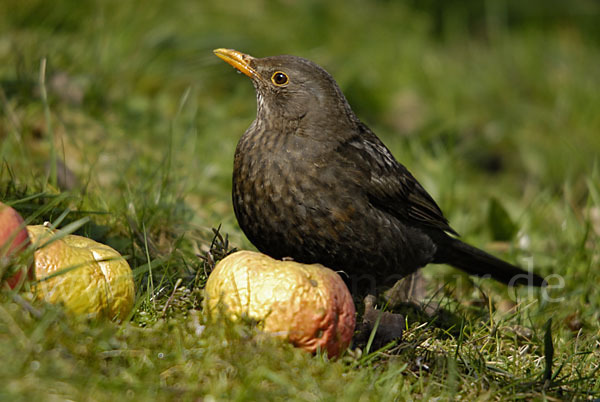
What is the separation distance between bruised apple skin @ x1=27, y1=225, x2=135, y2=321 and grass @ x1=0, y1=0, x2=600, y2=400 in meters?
0.09

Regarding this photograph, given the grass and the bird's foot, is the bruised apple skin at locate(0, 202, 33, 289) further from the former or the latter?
the bird's foot

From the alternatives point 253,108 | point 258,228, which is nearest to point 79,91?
point 253,108

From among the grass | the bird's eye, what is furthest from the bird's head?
the grass

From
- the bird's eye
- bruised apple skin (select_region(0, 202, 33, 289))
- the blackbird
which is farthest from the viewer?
the bird's eye

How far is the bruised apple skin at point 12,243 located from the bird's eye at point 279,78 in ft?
5.60

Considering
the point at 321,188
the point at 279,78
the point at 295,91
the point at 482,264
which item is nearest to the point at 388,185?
the point at 321,188

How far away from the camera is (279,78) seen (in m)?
3.81

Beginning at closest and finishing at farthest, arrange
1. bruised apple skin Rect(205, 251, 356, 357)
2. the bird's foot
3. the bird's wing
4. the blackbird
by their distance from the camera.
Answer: bruised apple skin Rect(205, 251, 356, 357)
the bird's foot
the blackbird
the bird's wing

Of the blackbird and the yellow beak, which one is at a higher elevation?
the yellow beak

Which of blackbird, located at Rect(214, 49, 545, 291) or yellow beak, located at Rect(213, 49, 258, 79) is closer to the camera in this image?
blackbird, located at Rect(214, 49, 545, 291)

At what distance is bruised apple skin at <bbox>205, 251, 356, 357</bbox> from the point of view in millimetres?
2605

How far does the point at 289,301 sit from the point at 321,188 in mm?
888

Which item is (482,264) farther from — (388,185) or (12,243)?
(12,243)

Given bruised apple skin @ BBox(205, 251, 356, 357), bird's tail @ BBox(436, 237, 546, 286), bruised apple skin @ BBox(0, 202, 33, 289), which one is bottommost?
bird's tail @ BBox(436, 237, 546, 286)
